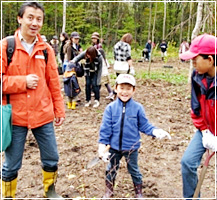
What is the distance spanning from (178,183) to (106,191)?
96cm

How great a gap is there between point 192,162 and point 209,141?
26cm

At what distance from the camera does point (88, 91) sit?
675 centimetres

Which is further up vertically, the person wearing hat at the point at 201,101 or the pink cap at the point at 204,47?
the pink cap at the point at 204,47

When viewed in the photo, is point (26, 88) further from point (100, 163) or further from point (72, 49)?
point (72, 49)

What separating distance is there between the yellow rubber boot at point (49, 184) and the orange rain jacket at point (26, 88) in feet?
1.89

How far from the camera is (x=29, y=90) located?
2377 mm

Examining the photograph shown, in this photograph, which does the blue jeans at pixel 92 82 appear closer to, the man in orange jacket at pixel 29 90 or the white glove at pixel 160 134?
the man in orange jacket at pixel 29 90

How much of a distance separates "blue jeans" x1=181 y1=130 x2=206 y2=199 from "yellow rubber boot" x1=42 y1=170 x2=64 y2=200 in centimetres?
124

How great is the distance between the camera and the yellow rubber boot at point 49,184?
275 cm

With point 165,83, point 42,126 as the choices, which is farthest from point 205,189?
point 165,83

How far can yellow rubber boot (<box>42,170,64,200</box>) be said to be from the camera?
2.75 m

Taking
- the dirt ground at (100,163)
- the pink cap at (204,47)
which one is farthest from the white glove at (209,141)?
the dirt ground at (100,163)

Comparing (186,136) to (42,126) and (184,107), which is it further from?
(42,126)

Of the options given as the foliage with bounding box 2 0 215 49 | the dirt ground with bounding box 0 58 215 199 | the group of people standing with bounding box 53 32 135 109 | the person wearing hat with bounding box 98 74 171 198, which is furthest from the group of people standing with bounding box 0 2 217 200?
the foliage with bounding box 2 0 215 49
